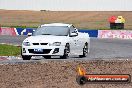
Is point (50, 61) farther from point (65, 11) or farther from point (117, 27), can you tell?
point (65, 11)

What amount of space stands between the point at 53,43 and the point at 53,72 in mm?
4383

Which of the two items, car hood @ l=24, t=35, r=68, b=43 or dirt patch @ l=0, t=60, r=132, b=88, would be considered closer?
dirt patch @ l=0, t=60, r=132, b=88

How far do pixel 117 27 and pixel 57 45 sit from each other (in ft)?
88.9

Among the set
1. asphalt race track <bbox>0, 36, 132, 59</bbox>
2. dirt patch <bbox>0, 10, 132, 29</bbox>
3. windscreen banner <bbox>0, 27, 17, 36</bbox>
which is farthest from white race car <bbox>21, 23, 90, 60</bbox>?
dirt patch <bbox>0, 10, 132, 29</bbox>

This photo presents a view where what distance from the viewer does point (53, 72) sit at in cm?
1563

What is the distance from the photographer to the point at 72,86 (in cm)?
1311

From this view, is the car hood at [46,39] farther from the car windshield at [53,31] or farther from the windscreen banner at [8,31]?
the windscreen banner at [8,31]

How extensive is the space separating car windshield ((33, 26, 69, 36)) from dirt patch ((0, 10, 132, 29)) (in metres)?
36.7

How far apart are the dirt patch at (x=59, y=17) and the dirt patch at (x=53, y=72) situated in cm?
4048

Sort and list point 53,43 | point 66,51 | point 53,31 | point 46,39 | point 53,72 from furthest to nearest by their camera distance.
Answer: point 53,31 < point 66,51 < point 46,39 < point 53,43 < point 53,72

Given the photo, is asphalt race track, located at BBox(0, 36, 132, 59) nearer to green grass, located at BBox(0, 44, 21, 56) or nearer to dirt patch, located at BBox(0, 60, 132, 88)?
green grass, located at BBox(0, 44, 21, 56)

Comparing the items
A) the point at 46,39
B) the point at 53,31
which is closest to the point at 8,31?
the point at 53,31

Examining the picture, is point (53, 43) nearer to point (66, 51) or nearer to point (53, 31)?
point (66, 51)

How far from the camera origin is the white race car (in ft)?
65.4
